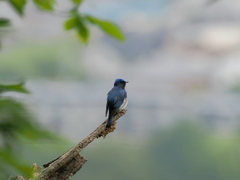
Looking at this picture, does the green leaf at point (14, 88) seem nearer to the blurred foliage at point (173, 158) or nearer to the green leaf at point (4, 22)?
the green leaf at point (4, 22)

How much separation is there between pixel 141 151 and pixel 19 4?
1715cm

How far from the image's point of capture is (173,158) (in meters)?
16.8

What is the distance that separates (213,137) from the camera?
58.1 feet

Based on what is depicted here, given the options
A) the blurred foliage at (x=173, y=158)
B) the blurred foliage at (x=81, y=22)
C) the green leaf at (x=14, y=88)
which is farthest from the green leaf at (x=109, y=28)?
the blurred foliage at (x=173, y=158)

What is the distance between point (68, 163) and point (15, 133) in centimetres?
28

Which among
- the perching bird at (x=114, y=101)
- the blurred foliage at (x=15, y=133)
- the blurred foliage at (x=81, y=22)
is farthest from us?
the perching bird at (x=114, y=101)

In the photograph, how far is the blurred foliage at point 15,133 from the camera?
0.34 m

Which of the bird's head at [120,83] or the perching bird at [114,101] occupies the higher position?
the bird's head at [120,83]

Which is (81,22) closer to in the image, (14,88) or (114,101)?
(114,101)

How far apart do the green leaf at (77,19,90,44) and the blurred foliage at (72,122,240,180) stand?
1459 cm

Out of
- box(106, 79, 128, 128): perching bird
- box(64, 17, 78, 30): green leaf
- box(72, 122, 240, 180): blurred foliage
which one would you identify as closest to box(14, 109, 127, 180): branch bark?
box(106, 79, 128, 128): perching bird

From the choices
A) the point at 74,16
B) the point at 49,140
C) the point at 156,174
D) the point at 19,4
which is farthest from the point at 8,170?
the point at 156,174

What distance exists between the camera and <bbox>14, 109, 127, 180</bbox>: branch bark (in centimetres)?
61

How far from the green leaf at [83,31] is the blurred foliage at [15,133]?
1.38 ft
